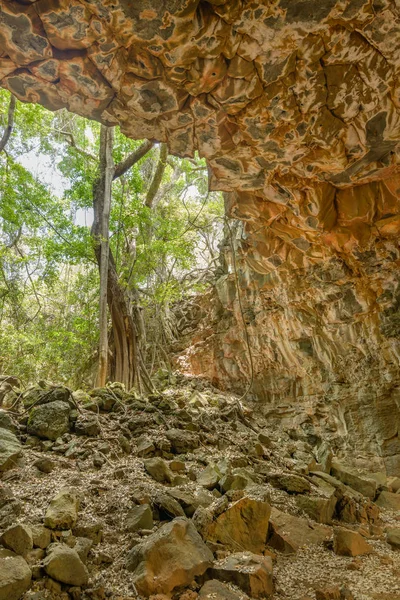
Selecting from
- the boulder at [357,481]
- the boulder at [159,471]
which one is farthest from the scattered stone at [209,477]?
the boulder at [357,481]

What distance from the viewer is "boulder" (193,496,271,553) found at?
7.71 feet

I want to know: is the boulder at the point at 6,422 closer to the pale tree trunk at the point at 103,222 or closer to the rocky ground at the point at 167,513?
the rocky ground at the point at 167,513

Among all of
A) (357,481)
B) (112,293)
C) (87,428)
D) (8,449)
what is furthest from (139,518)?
(112,293)

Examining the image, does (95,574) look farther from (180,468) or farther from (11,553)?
(180,468)

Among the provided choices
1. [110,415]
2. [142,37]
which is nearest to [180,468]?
[110,415]

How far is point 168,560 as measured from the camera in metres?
1.94

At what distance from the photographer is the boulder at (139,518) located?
2250mm

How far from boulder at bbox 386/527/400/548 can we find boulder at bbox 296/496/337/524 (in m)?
0.44

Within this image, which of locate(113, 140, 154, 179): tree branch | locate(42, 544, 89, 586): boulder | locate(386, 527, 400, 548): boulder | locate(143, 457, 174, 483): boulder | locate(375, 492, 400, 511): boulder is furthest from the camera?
locate(113, 140, 154, 179): tree branch

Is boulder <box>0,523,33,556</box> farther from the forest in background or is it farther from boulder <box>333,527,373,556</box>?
the forest in background

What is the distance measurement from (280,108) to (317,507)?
352cm

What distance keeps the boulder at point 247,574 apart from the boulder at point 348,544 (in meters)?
0.78

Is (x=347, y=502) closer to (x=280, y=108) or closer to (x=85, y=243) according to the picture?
(x=280, y=108)

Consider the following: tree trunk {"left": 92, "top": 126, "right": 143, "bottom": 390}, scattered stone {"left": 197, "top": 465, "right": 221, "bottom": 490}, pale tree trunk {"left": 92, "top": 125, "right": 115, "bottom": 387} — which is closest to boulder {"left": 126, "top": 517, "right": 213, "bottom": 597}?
scattered stone {"left": 197, "top": 465, "right": 221, "bottom": 490}
